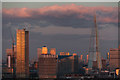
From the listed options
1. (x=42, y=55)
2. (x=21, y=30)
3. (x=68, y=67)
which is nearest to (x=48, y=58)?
(x=42, y=55)

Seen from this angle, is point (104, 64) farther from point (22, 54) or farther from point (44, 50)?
point (22, 54)

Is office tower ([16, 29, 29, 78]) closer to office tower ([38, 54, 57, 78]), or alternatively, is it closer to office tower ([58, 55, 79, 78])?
office tower ([38, 54, 57, 78])

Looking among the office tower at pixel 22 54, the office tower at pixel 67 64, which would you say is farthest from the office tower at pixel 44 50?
the office tower at pixel 22 54

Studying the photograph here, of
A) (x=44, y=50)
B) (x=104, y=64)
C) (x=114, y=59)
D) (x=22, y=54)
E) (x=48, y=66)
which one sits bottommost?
(x=104, y=64)

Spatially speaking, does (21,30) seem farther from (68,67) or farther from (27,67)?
(68,67)

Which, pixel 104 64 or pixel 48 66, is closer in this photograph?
pixel 48 66

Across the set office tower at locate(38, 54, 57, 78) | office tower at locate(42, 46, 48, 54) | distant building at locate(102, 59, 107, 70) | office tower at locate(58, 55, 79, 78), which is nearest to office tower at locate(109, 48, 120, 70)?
distant building at locate(102, 59, 107, 70)

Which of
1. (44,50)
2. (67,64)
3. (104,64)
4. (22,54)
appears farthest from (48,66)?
(104,64)
